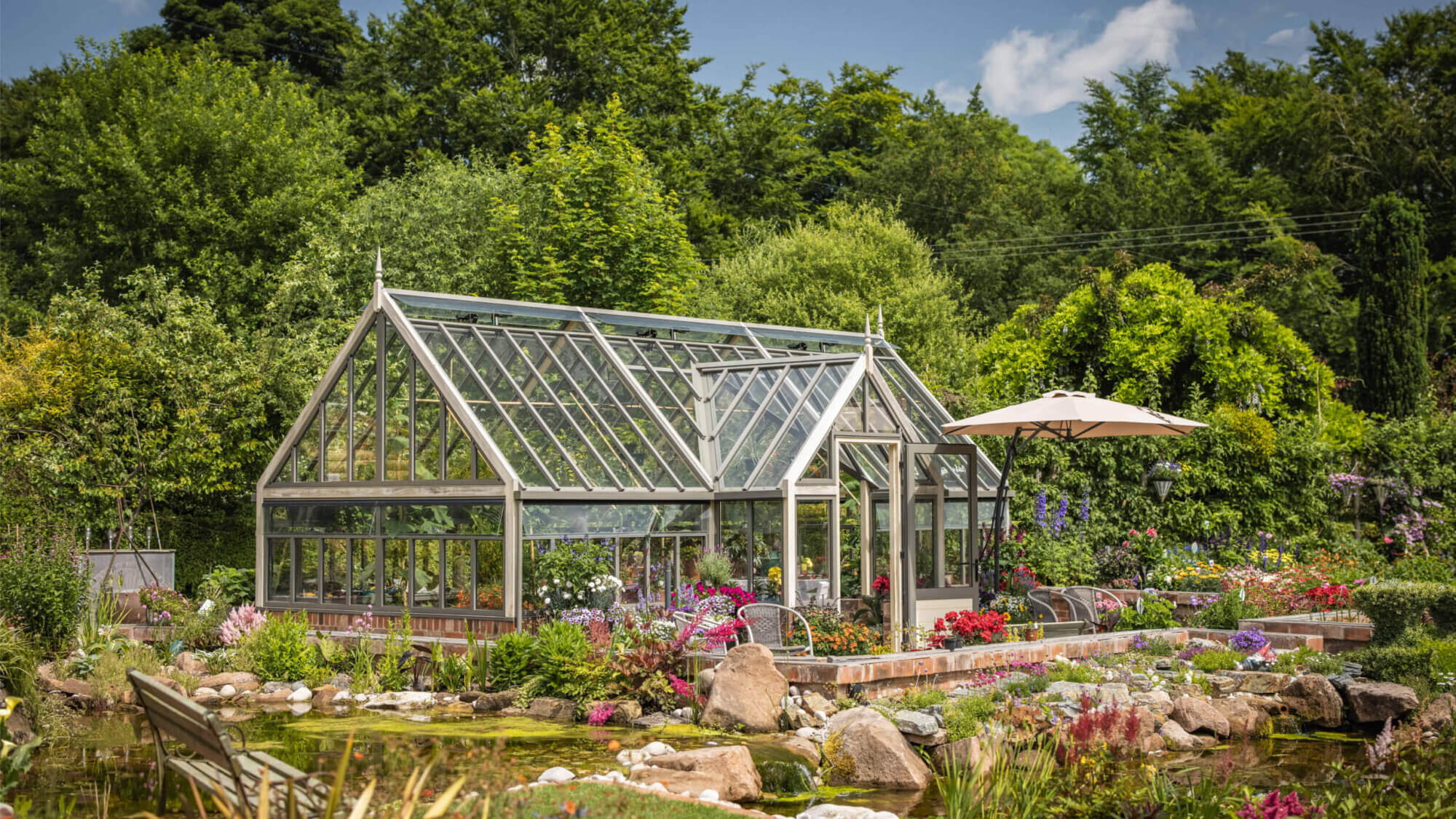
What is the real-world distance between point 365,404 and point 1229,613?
1178cm

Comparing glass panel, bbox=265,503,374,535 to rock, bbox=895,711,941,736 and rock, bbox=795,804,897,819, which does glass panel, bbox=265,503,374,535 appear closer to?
rock, bbox=895,711,941,736

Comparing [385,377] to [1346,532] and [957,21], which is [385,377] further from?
[957,21]

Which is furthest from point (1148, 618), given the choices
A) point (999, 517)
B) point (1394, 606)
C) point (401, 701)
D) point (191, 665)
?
point (191, 665)

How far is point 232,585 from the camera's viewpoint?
1923 cm

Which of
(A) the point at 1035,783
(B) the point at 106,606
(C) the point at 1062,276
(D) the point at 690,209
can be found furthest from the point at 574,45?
(A) the point at 1035,783

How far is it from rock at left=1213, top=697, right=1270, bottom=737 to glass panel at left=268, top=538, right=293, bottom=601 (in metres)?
12.4

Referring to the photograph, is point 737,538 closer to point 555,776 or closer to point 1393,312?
point 555,776

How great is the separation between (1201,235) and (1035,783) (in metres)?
30.1

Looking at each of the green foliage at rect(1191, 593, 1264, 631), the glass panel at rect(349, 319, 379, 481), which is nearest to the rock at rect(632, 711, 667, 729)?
the glass panel at rect(349, 319, 379, 481)

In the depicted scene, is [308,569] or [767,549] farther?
[308,569]

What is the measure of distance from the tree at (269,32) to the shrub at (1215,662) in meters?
28.6

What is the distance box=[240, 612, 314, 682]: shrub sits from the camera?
15359mm

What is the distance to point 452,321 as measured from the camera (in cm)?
1773

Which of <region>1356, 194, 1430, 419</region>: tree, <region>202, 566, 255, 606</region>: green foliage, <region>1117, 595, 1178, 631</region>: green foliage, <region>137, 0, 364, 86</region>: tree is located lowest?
<region>1117, 595, 1178, 631</region>: green foliage
